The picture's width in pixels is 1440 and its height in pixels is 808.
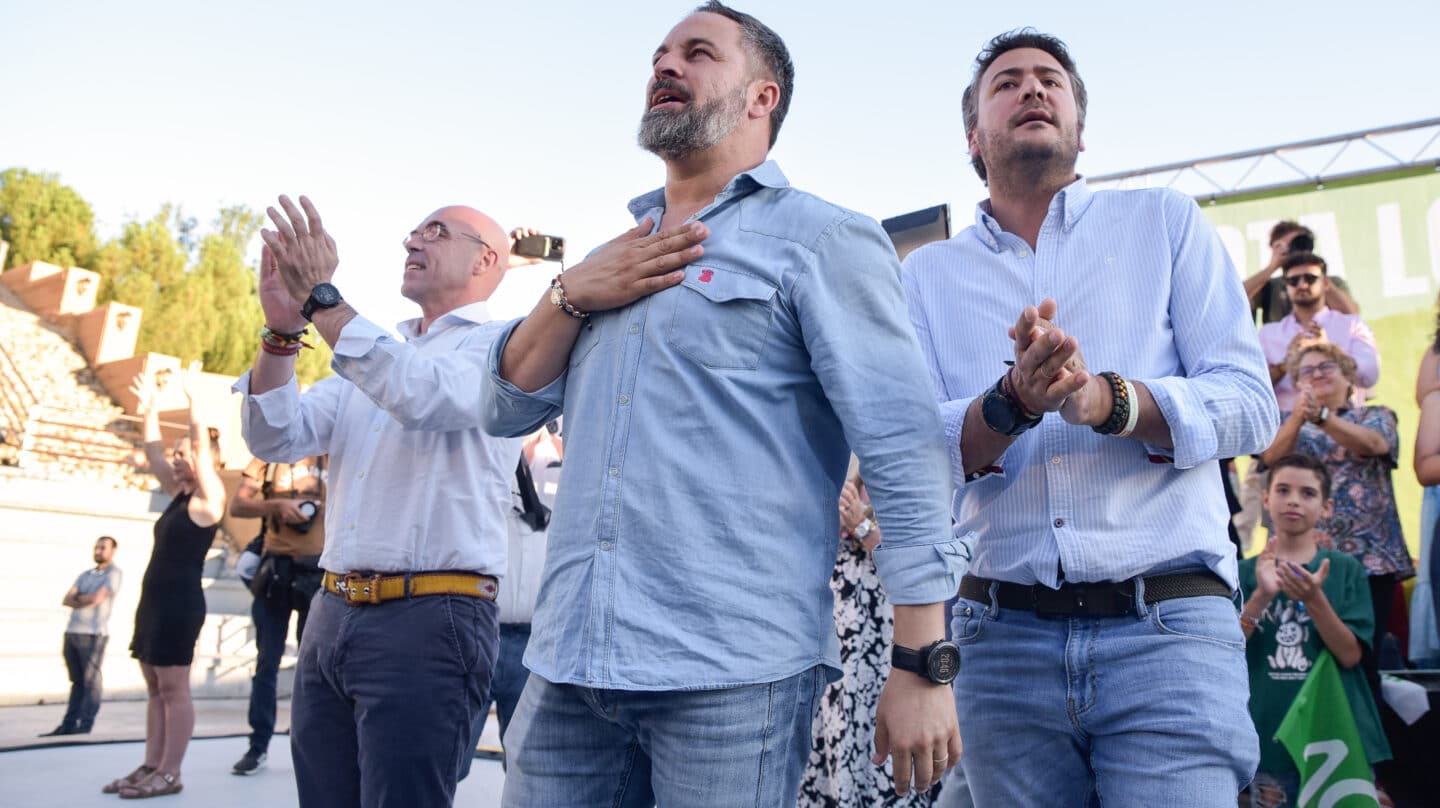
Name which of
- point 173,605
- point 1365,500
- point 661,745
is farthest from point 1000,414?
point 173,605

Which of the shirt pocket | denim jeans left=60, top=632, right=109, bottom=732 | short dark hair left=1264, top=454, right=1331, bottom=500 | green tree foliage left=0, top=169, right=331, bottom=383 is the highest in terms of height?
green tree foliage left=0, top=169, right=331, bottom=383

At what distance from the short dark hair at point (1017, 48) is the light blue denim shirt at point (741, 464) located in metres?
0.72

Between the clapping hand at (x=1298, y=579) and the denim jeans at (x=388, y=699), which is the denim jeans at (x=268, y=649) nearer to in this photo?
the denim jeans at (x=388, y=699)

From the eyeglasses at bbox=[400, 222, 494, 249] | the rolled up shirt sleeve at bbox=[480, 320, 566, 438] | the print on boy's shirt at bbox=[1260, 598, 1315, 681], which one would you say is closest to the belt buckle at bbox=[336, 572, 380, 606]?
the rolled up shirt sleeve at bbox=[480, 320, 566, 438]

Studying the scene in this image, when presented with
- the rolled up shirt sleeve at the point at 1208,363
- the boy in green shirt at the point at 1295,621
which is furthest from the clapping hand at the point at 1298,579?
the rolled up shirt sleeve at the point at 1208,363

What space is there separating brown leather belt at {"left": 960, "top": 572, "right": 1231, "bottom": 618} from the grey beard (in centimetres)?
106

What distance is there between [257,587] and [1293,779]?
20.0ft

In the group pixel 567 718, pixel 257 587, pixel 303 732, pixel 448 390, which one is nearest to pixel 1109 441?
pixel 567 718

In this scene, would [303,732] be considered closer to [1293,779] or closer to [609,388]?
[609,388]

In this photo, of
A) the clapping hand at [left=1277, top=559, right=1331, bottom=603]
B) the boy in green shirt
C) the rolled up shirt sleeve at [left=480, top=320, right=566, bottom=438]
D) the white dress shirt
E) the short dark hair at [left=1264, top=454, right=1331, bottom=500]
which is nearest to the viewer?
the rolled up shirt sleeve at [left=480, top=320, right=566, bottom=438]

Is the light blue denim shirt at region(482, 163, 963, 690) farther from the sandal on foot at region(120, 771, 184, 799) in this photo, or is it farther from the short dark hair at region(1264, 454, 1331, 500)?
the sandal on foot at region(120, 771, 184, 799)

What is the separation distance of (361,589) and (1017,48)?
7.32 ft

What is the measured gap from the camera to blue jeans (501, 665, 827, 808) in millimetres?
1586

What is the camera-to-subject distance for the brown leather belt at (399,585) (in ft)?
9.71
